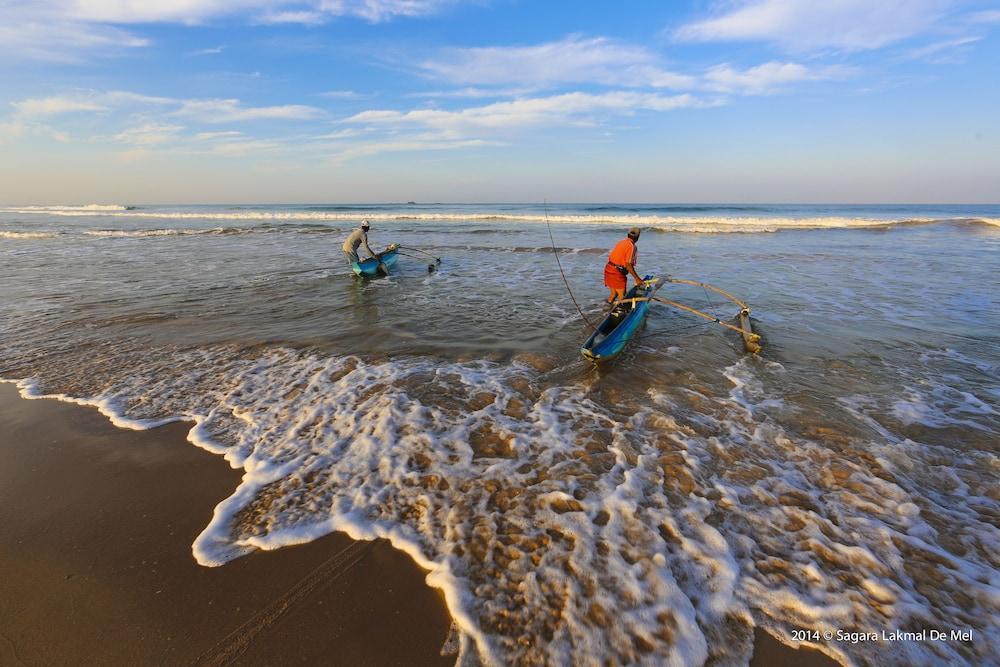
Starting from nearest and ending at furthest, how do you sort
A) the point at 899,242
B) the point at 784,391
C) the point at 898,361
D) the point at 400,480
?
the point at 400,480 < the point at 784,391 < the point at 898,361 < the point at 899,242

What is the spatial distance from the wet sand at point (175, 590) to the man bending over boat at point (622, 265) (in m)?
7.03

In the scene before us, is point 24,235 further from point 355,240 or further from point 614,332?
point 614,332

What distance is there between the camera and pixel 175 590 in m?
2.89

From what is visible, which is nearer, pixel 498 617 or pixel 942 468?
pixel 498 617

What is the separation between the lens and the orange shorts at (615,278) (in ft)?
29.8

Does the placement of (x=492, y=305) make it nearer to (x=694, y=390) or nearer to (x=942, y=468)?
(x=694, y=390)

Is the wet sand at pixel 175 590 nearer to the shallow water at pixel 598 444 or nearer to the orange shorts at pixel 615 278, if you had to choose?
the shallow water at pixel 598 444

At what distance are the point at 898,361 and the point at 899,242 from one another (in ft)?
74.8

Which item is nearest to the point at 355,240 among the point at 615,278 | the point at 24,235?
the point at 615,278

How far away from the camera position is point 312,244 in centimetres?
2405

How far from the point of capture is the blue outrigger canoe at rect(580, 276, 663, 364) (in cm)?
672

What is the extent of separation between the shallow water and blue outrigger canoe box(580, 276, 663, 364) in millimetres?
327

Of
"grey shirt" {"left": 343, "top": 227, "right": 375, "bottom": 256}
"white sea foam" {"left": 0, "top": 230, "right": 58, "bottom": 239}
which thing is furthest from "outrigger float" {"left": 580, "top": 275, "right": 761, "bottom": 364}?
"white sea foam" {"left": 0, "top": 230, "right": 58, "bottom": 239}

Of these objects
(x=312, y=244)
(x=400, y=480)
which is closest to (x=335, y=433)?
(x=400, y=480)
